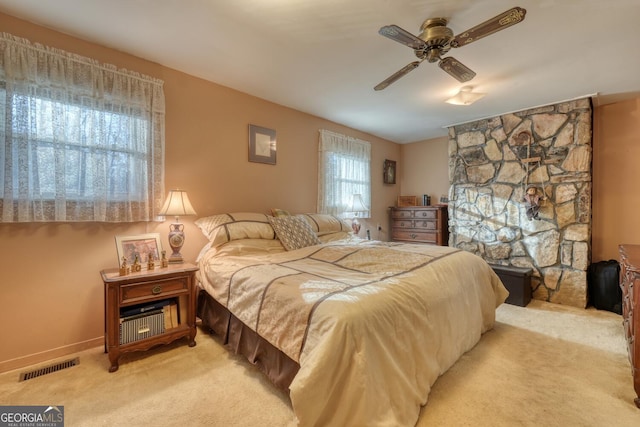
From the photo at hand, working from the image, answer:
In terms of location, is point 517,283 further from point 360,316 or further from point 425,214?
point 360,316

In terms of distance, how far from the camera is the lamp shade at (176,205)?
219cm

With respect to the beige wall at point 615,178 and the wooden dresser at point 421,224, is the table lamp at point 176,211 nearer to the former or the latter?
the wooden dresser at point 421,224

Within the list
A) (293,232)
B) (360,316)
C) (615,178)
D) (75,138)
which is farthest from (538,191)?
(75,138)

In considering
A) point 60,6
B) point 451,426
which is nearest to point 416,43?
point 451,426

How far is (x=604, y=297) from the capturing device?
9.53ft

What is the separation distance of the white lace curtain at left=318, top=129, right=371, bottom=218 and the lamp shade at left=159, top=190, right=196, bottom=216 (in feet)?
6.25

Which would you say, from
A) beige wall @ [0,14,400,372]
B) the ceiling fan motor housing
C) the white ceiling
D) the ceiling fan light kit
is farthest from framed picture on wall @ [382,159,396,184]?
the ceiling fan motor housing

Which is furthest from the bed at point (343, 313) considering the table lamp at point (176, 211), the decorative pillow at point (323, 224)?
the decorative pillow at point (323, 224)

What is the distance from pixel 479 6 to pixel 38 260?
11.3 ft

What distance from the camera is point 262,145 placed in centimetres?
314

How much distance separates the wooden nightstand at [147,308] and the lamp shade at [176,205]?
1.44ft

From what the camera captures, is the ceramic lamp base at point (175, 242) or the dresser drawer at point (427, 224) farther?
the dresser drawer at point (427, 224)

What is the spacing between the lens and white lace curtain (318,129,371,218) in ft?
12.5

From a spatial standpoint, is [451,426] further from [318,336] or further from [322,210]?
[322,210]
